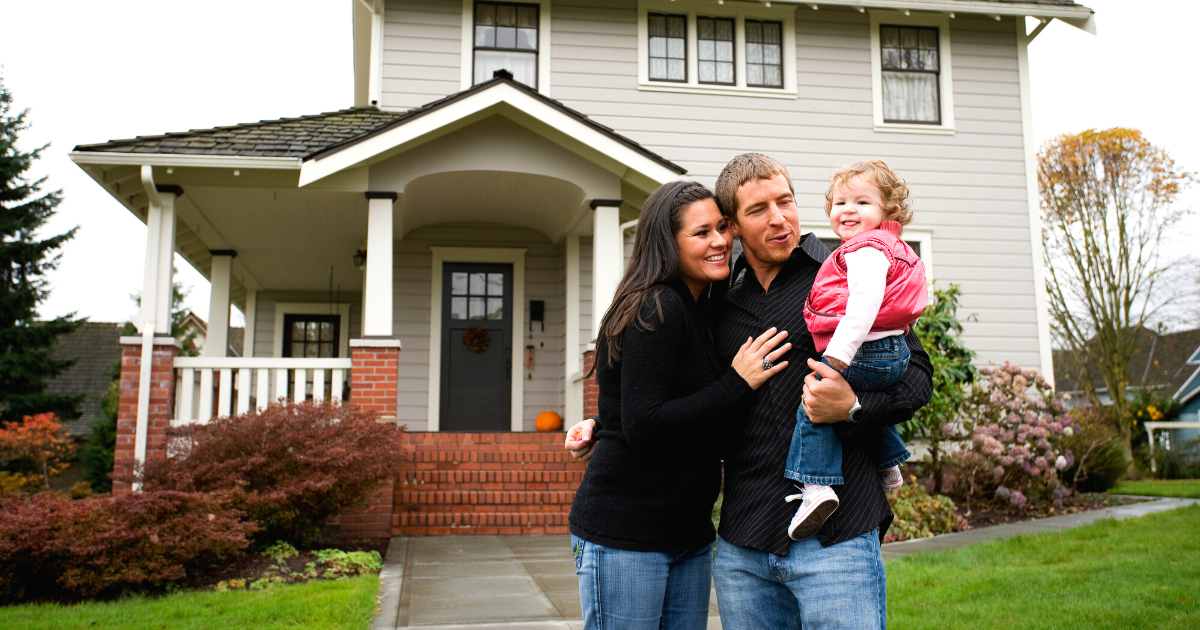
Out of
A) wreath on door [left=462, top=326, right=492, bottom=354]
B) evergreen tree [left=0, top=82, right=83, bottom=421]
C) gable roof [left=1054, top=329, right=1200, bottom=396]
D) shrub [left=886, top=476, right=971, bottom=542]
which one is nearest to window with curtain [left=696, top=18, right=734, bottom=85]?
wreath on door [left=462, top=326, right=492, bottom=354]

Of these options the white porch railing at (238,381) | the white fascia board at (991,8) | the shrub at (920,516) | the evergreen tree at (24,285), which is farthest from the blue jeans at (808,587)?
the evergreen tree at (24,285)

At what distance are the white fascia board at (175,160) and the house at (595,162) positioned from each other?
64cm

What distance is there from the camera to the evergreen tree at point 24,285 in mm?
17328

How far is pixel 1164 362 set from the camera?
3372cm

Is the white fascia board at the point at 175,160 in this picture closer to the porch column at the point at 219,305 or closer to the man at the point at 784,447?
the porch column at the point at 219,305

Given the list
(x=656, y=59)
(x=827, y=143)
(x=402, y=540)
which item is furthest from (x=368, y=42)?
(x=402, y=540)

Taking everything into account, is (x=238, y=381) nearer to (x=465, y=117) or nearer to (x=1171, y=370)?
(x=465, y=117)

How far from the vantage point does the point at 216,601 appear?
15.2 feet

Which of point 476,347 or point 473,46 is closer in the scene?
point 473,46

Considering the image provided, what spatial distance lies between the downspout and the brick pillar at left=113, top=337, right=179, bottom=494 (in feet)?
0.13

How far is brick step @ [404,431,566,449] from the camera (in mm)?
8039

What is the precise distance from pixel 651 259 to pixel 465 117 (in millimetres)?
6135

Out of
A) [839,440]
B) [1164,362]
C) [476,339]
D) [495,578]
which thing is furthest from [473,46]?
[1164,362]

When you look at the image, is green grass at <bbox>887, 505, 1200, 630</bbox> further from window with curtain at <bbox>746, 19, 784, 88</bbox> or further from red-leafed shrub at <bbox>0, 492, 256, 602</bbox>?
window with curtain at <bbox>746, 19, 784, 88</bbox>
